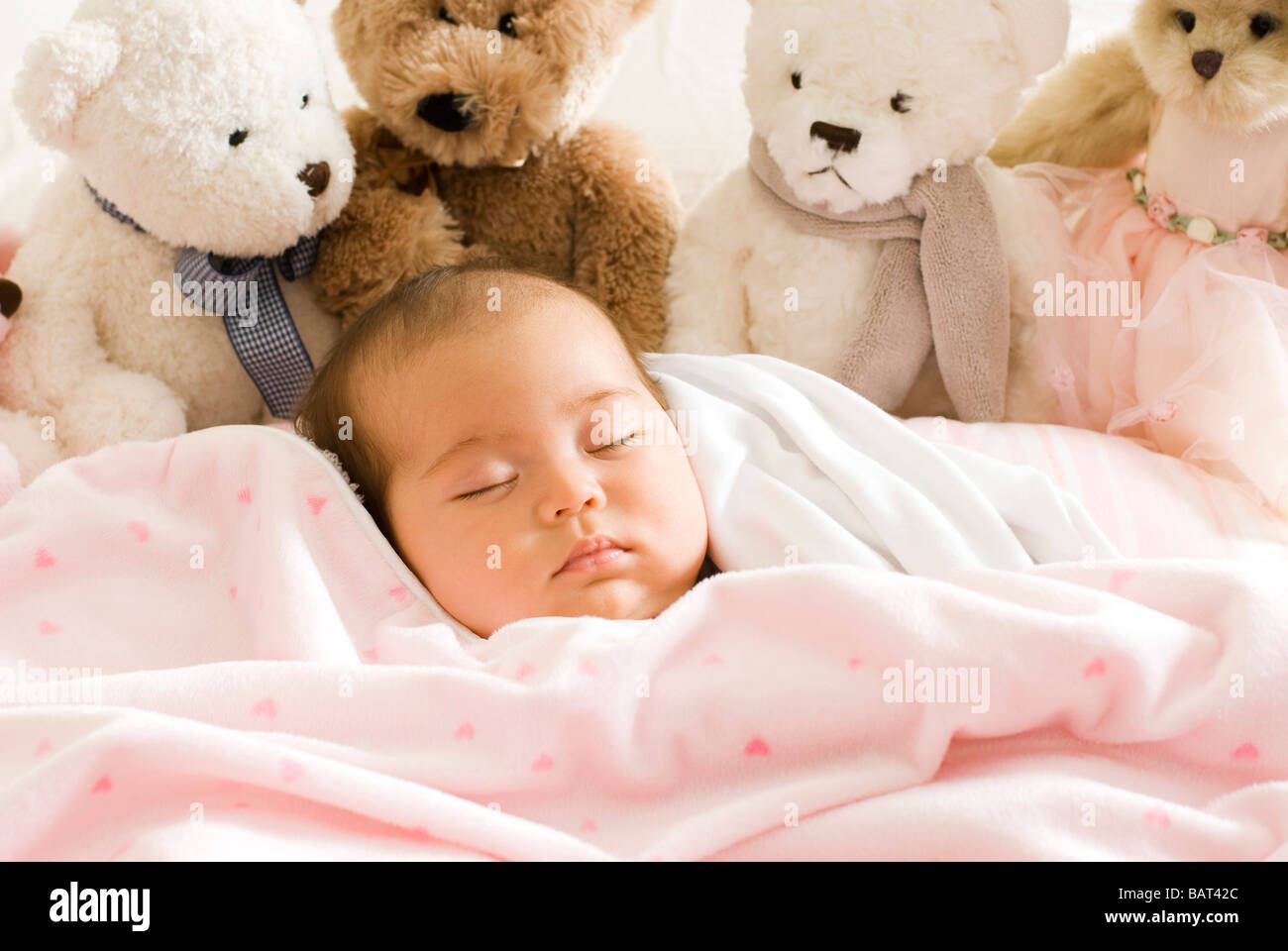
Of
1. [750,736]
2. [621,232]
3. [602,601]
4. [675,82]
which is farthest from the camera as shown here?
[675,82]

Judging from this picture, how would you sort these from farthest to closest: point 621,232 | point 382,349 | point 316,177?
point 621,232 → point 316,177 → point 382,349

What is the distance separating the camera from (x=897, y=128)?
130cm

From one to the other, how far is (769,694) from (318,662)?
39cm

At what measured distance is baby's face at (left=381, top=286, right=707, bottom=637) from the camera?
1.04 meters

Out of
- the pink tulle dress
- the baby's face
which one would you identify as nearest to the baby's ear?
the baby's face

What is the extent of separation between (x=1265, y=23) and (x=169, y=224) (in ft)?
4.09

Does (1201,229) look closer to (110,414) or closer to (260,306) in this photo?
(260,306)

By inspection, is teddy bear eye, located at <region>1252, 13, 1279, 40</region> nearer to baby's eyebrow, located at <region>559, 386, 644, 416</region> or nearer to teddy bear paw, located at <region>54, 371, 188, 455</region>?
baby's eyebrow, located at <region>559, 386, 644, 416</region>

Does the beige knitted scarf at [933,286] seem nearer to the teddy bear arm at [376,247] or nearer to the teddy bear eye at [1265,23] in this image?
the teddy bear eye at [1265,23]

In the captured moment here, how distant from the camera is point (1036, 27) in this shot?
1.26 metres

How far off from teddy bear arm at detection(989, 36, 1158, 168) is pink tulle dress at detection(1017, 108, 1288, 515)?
4 cm

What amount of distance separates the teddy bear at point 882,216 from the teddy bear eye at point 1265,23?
20 centimetres

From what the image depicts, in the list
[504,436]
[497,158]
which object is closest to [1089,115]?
[497,158]
